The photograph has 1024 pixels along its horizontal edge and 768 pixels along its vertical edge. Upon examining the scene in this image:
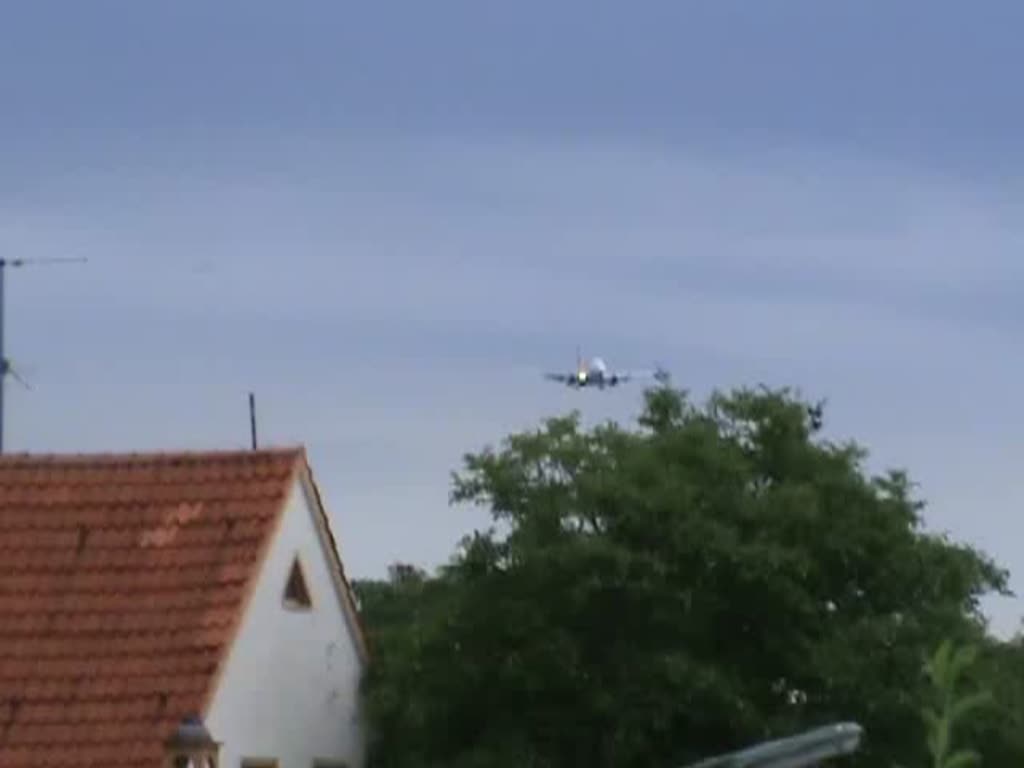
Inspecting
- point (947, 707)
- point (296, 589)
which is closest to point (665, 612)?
point (296, 589)

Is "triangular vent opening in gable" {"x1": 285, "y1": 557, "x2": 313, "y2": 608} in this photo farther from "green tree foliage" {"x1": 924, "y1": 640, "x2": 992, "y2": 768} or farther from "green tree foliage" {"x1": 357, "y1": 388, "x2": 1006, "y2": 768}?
"green tree foliage" {"x1": 924, "y1": 640, "x2": 992, "y2": 768}

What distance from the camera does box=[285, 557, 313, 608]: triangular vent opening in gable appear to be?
2962 centimetres

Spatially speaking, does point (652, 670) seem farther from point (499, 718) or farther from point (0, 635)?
point (0, 635)

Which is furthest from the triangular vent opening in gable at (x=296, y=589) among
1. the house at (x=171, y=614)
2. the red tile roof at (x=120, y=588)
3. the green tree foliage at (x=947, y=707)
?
the green tree foliage at (x=947, y=707)

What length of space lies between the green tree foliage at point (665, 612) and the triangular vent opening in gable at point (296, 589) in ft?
3.50

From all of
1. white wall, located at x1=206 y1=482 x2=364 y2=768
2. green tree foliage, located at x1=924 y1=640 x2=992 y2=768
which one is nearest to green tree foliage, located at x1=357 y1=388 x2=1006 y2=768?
white wall, located at x1=206 y1=482 x2=364 y2=768

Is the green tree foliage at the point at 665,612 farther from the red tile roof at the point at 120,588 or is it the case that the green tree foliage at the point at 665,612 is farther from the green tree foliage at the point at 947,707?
the green tree foliage at the point at 947,707

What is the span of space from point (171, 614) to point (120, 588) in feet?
2.56

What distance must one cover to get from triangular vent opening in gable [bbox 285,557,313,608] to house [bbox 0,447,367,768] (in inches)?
0.7

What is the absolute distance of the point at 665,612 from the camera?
2886 centimetres

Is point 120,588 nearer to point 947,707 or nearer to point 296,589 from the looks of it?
point 296,589

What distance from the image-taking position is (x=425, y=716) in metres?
29.5

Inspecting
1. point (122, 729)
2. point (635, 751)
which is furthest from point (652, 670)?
point (122, 729)

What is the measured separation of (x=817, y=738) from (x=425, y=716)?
1634 centimetres
